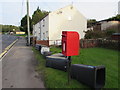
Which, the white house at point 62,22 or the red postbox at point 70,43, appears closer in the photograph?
the red postbox at point 70,43

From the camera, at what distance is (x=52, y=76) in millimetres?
4941

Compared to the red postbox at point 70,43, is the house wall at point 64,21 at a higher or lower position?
higher

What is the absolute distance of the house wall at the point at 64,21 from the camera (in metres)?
19.6

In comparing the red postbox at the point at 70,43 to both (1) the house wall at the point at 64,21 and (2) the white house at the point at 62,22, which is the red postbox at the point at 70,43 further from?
(1) the house wall at the point at 64,21

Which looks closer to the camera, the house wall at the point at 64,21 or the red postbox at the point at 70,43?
the red postbox at the point at 70,43

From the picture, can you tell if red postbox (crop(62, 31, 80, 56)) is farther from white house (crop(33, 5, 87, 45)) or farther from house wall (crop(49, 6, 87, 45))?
house wall (crop(49, 6, 87, 45))

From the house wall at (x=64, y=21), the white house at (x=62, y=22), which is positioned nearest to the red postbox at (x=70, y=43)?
the white house at (x=62, y=22)

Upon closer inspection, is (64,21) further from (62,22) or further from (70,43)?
(70,43)

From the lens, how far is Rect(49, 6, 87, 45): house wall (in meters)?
19.6

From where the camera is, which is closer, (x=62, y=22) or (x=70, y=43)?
(x=70, y=43)

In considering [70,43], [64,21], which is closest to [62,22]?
[64,21]

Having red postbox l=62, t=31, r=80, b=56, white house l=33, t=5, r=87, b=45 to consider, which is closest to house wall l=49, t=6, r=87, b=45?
white house l=33, t=5, r=87, b=45

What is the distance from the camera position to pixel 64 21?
2028 cm

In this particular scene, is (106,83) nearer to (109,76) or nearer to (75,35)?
(109,76)
